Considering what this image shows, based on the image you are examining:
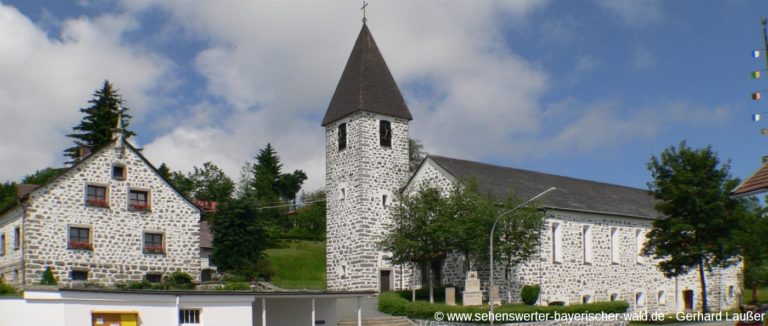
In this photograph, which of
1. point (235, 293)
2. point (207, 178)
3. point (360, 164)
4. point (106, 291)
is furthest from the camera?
point (207, 178)

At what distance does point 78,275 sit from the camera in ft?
111

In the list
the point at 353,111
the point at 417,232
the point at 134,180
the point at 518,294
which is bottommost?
the point at 518,294

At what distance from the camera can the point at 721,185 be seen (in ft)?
123

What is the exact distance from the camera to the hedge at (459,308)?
3306cm

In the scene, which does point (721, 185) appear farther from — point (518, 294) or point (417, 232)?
point (417, 232)

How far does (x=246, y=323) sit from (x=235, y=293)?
1294 mm

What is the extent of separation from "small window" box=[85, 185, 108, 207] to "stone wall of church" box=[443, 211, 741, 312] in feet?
58.1

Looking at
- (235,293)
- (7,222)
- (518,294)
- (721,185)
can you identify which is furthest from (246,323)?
(721,185)

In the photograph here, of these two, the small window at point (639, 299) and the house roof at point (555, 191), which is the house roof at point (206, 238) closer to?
the house roof at point (555, 191)

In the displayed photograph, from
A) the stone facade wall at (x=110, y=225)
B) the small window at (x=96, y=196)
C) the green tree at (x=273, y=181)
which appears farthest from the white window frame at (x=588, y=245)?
the green tree at (x=273, y=181)

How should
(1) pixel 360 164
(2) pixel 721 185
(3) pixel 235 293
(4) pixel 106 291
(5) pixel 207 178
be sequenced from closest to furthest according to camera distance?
(4) pixel 106 291
(3) pixel 235 293
(2) pixel 721 185
(1) pixel 360 164
(5) pixel 207 178

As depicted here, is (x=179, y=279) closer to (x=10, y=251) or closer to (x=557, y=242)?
(x=10, y=251)

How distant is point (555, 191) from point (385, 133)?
10.6m

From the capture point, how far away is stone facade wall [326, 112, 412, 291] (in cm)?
4278
